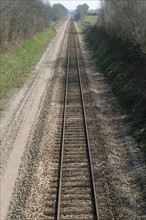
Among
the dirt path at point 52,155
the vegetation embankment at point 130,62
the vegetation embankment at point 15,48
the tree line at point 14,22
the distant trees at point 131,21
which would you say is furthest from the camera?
the tree line at point 14,22

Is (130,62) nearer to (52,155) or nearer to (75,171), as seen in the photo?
(52,155)

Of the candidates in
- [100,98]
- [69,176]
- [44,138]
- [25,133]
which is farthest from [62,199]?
[100,98]

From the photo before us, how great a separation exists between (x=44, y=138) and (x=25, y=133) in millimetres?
1347

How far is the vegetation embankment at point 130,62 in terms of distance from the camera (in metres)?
18.2

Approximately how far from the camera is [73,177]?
41.4ft

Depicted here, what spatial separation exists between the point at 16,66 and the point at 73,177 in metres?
21.2

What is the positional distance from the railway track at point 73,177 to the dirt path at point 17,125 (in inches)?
60.6

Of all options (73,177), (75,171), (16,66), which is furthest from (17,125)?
(16,66)

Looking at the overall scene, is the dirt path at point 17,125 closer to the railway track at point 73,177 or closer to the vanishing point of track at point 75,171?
the railway track at point 73,177

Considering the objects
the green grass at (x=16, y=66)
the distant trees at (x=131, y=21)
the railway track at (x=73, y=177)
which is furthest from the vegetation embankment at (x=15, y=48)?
the distant trees at (x=131, y=21)

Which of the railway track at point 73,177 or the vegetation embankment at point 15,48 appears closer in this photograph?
the railway track at point 73,177

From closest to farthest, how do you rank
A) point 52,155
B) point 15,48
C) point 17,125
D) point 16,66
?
point 52,155, point 17,125, point 16,66, point 15,48

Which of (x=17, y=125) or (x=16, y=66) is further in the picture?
(x=16, y=66)

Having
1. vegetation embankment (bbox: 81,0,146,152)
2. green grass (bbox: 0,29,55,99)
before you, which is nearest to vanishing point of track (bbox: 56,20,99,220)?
vegetation embankment (bbox: 81,0,146,152)
